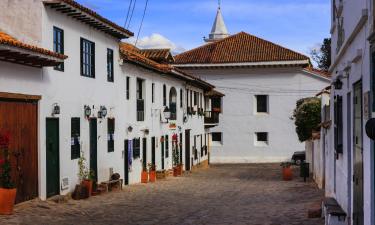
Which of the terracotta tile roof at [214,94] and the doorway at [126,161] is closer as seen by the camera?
the doorway at [126,161]

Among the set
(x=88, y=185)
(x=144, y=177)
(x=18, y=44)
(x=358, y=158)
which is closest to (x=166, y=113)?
(x=144, y=177)

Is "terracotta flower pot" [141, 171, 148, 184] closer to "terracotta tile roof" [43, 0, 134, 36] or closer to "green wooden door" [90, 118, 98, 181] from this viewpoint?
"green wooden door" [90, 118, 98, 181]

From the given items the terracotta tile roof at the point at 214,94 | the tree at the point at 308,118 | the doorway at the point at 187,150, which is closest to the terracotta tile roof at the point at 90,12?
the tree at the point at 308,118

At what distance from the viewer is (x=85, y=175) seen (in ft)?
61.2

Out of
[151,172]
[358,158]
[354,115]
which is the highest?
[354,115]

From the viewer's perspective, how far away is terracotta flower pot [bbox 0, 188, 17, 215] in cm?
1251

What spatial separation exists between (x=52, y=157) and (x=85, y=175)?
97.9 inches

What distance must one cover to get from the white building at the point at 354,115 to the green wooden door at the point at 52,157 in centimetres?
733

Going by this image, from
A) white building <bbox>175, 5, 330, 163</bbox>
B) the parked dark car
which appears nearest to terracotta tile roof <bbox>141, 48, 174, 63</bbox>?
the parked dark car

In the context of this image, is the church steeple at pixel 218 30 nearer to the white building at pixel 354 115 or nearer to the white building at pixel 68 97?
the white building at pixel 68 97

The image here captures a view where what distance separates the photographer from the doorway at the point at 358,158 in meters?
8.87

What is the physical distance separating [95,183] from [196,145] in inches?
824

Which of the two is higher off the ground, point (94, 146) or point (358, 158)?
point (358, 158)

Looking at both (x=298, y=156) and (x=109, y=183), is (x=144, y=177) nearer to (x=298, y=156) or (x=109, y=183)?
(x=109, y=183)
